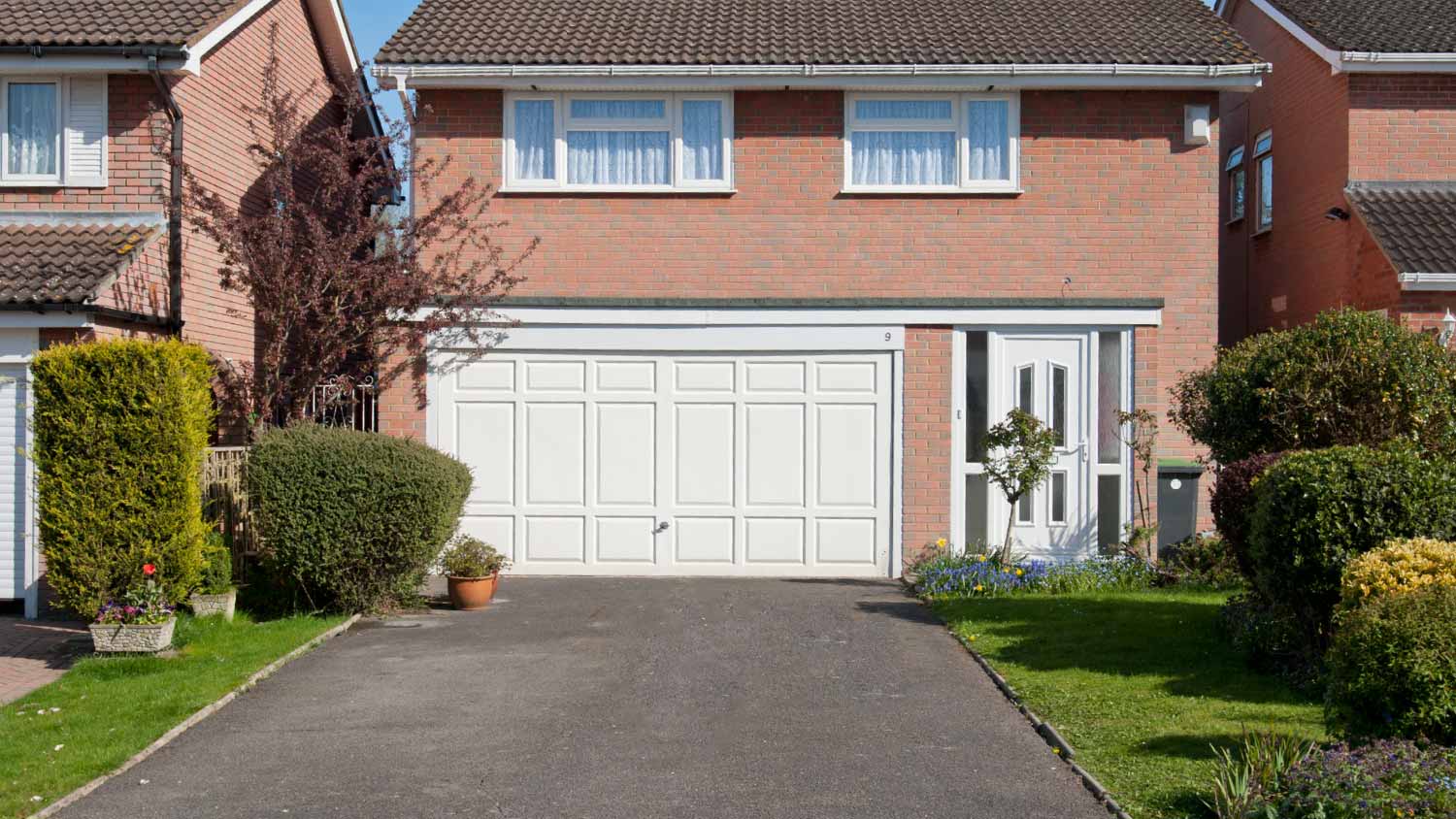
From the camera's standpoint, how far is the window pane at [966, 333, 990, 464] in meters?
13.8

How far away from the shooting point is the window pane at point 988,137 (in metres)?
14.2

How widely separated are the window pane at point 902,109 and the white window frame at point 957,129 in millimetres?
37

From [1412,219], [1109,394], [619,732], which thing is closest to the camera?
[619,732]

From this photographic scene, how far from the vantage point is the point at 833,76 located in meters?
13.9

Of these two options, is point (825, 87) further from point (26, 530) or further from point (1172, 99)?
point (26, 530)

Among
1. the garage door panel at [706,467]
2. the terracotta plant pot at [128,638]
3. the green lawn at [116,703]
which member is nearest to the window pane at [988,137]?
the garage door panel at [706,467]

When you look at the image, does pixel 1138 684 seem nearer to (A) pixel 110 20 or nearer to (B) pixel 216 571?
(B) pixel 216 571

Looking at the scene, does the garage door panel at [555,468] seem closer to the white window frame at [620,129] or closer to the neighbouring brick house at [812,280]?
the neighbouring brick house at [812,280]

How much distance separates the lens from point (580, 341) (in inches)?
543

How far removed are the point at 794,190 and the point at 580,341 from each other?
2.91 metres

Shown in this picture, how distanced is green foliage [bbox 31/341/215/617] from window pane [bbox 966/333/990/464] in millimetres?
7841

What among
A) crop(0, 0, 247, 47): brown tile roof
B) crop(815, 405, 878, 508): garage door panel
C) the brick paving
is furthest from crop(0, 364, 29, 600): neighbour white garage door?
crop(815, 405, 878, 508): garage door panel

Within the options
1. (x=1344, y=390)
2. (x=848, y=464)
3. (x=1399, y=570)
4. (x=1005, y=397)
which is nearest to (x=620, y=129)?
(x=848, y=464)

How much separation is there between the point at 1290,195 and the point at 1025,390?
630cm
